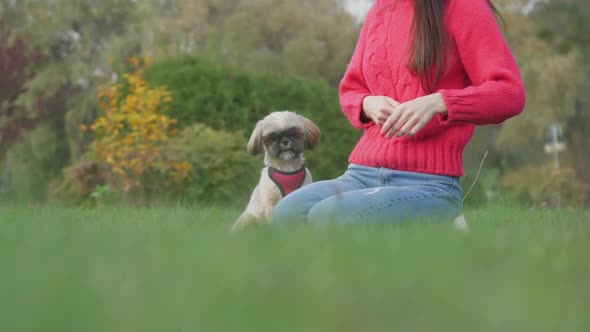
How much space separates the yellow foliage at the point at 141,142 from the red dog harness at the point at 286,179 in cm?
466

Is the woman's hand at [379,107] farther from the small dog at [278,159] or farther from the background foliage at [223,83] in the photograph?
the background foliage at [223,83]

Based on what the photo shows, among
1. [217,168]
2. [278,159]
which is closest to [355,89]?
[278,159]

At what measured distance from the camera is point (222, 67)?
11.5m

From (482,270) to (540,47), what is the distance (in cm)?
2145

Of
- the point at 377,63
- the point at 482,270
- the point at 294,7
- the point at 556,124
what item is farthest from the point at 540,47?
the point at 482,270

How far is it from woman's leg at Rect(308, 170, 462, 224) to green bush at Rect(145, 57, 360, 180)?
270 inches

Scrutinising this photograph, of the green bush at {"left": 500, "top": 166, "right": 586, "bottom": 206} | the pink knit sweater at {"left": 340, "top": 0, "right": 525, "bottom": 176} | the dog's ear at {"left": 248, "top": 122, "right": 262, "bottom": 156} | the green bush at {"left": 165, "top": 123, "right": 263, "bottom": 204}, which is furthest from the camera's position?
the green bush at {"left": 500, "top": 166, "right": 586, "bottom": 206}

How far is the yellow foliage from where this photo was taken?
31.9ft

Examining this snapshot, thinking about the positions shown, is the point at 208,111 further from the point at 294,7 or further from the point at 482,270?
the point at 294,7

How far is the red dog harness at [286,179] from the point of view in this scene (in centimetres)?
503

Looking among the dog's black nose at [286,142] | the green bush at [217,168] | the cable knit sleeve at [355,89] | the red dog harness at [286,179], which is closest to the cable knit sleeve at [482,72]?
the cable knit sleeve at [355,89]

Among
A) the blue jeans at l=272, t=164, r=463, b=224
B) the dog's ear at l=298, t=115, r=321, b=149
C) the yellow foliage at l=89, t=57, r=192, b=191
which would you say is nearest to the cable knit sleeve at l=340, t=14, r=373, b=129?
the blue jeans at l=272, t=164, r=463, b=224

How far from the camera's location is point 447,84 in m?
4.11

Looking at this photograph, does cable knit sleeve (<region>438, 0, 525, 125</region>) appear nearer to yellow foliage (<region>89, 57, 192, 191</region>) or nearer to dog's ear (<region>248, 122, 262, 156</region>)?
dog's ear (<region>248, 122, 262, 156</region>)
